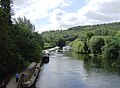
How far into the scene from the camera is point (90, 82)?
54938mm

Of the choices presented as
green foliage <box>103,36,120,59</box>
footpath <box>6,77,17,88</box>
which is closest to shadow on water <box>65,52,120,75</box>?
green foliage <box>103,36,120,59</box>

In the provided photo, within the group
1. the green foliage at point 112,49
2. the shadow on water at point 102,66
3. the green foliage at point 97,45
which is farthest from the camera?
the green foliage at point 97,45

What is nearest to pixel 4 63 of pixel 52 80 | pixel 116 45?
pixel 52 80

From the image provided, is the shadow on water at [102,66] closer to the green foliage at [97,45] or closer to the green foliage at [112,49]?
the green foliage at [112,49]

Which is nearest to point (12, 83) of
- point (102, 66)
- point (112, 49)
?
point (102, 66)

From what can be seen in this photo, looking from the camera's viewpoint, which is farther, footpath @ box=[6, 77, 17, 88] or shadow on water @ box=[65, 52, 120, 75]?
shadow on water @ box=[65, 52, 120, 75]

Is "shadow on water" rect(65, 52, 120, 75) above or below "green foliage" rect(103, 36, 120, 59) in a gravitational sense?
below

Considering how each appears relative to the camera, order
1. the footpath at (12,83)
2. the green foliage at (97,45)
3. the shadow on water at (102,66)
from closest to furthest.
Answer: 1. the footpath at (12,83)
2. the shadow on water at (102,66)
3. the green foliage at (97,45)

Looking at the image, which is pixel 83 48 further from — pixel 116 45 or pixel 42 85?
pixel 42 85

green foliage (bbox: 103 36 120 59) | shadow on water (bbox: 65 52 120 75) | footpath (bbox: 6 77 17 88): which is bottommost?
footpath (bbox: 6 77 17 88)

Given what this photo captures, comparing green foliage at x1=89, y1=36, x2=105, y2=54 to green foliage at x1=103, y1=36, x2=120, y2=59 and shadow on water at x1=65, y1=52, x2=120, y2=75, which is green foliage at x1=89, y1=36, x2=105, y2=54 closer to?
green foliage at x1=103, y1=36, x2=120, y2=59

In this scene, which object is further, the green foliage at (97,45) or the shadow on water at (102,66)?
the green foliage at (97,45)

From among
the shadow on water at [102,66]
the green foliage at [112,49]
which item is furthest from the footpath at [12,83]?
the green foliage at [112,49]

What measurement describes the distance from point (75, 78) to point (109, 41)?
60.7 metres
